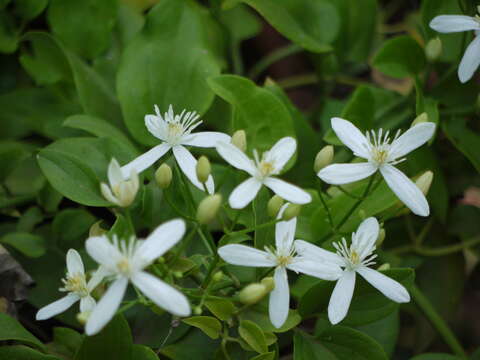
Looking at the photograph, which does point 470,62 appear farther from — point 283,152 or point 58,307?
point 58,307

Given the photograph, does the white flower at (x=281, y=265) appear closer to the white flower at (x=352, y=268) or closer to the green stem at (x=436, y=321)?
the white flower at (x=352, y=268)

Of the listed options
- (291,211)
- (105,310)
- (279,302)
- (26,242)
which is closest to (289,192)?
(291,211)

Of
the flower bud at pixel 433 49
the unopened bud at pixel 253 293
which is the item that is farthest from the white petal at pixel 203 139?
the flower bud at pixel 433 49

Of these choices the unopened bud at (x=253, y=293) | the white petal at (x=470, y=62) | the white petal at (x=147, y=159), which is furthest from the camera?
the white petal at (x=470, y=62)

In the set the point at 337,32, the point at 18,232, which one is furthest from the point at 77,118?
the point at 337,32

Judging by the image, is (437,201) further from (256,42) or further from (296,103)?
(256,42)
